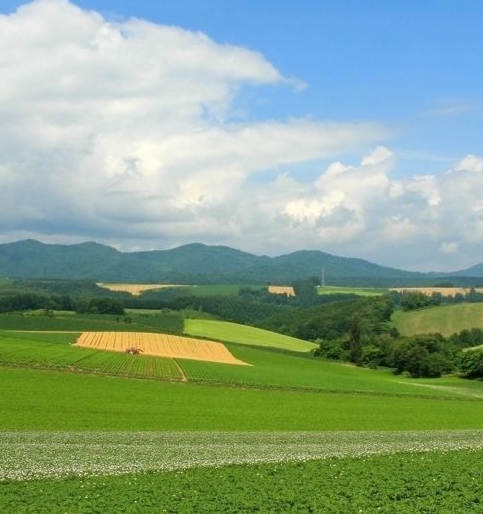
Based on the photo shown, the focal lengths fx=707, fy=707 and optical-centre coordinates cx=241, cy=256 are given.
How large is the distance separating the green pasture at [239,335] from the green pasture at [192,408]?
77415 millimetres

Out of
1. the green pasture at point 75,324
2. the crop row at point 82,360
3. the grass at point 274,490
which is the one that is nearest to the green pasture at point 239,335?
the green pasture at point 75,324

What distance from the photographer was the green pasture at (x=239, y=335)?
15675 cm

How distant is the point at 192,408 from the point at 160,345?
68240 millimetres

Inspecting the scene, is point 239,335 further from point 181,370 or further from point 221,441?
point 221,441

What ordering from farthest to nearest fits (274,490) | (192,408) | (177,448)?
(192,408) < (177,448) < (274,490)

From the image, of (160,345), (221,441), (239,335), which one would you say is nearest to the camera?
(221,441)

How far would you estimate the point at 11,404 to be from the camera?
5188 centimetres

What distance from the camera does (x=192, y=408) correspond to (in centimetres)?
5669

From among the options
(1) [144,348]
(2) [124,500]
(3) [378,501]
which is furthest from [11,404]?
(1) [144,348]

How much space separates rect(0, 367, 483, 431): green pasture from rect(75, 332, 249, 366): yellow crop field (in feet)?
122

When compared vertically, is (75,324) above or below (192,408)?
above

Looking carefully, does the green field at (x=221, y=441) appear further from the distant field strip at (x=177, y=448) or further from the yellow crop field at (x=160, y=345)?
the yellow crop field at (x=160, y=345)

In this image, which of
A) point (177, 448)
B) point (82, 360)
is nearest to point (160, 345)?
point (82, 360)

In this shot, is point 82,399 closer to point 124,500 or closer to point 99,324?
point 124,500
